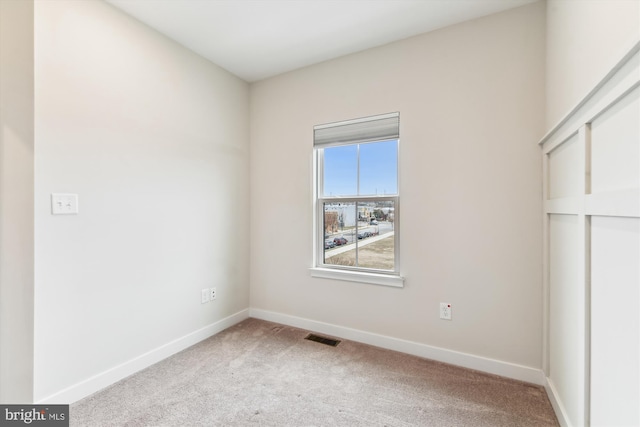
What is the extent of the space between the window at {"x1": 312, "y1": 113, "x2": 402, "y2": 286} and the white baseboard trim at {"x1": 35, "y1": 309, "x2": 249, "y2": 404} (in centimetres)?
113

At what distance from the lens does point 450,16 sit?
6.50 ft

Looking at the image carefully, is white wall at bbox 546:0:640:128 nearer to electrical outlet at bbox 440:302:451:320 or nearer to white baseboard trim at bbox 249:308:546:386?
electrical outlet at bbox 440:302:451:320

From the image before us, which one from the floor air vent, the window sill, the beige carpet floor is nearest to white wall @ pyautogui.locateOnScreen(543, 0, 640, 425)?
the beige carpet floor

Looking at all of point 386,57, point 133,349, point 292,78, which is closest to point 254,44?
point 292,78

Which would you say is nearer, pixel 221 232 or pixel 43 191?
pixel 43 191

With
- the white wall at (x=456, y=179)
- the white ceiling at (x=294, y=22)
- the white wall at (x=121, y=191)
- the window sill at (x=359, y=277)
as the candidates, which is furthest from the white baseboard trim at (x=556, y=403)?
the white wall at (x=121, y=191)

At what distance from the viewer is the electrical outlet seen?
83.0 inches

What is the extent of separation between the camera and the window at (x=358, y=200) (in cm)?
239

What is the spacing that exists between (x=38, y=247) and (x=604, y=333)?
275 cm

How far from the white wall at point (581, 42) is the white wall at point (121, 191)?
2582 mm

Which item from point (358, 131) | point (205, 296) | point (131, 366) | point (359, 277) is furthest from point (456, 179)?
point (131, 366)

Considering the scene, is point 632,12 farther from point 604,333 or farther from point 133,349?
point 133,349
